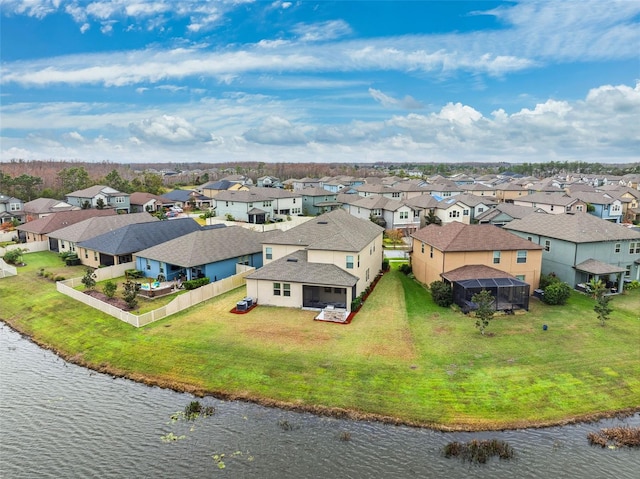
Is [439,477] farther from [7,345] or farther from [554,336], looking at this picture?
[7,345]

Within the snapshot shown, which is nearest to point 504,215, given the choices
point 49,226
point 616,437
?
point 616,437

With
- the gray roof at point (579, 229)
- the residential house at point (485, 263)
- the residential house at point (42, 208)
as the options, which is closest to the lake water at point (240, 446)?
the residential house at point (485, 263)

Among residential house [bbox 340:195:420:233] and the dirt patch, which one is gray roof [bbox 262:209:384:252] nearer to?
the dirt patch

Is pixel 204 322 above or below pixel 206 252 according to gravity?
below

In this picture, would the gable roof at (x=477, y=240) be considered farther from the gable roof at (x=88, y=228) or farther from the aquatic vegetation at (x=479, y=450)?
the gable roof at (x=88, y=228)

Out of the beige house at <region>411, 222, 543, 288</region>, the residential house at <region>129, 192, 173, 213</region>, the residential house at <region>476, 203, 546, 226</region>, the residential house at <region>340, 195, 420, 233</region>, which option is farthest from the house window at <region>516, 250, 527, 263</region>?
the residential house at <region>129, 192, 173, 213</region>

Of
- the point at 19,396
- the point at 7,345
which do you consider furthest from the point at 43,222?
the point at 19,396

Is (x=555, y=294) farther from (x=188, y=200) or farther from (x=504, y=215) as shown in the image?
(x=188, y=200)
